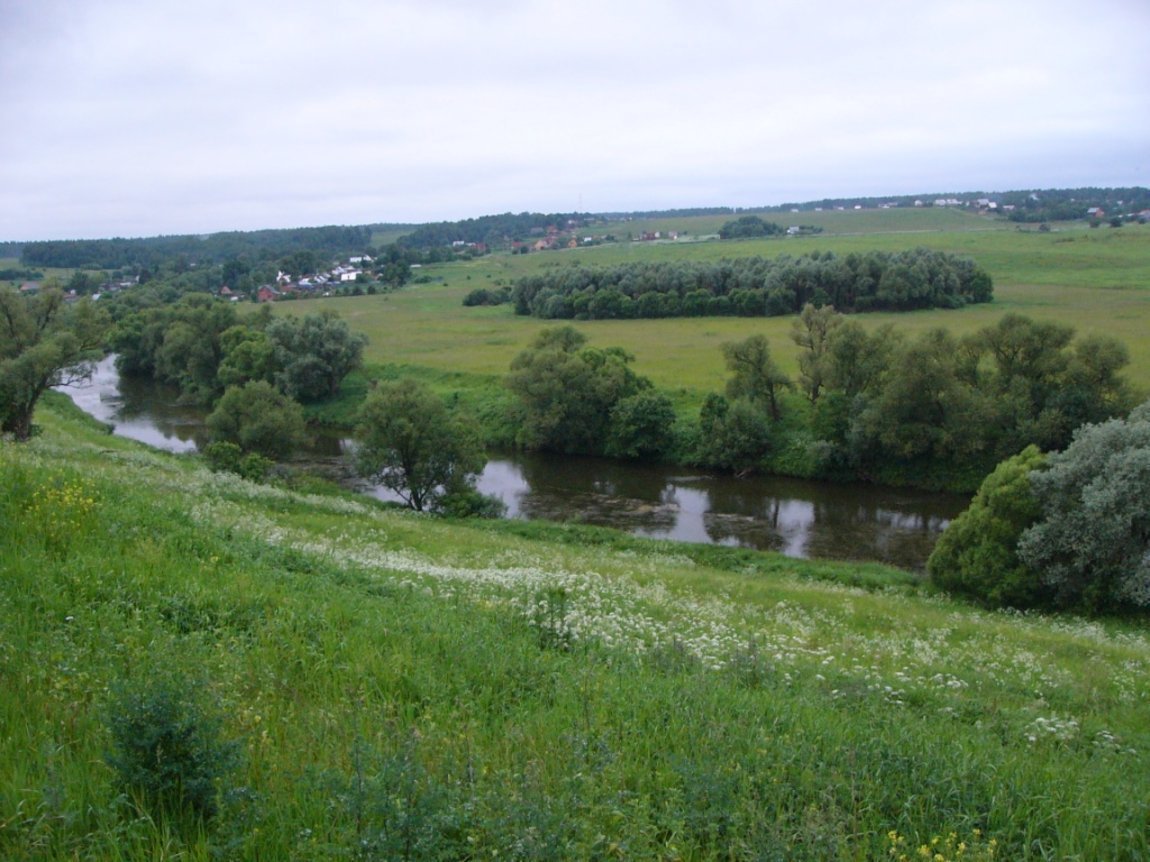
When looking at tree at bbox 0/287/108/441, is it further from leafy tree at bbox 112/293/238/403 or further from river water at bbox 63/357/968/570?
leafy tree at bbox 112/293/238/403

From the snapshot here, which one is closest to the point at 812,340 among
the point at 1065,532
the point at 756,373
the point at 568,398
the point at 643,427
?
the point at 756,373

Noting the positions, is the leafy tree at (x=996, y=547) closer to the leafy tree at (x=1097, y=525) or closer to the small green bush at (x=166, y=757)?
the leafy tree at (x=1097, y=525)

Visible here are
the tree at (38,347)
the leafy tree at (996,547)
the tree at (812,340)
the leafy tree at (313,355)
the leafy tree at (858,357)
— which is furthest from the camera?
the leafy tree at (313,355)

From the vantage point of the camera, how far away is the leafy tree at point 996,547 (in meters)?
22.7

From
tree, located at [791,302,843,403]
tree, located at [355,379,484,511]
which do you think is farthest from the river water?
tree, located at [791,302,843,403]

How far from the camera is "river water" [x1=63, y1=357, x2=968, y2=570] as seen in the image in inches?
1302

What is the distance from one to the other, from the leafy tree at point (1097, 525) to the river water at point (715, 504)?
748cm

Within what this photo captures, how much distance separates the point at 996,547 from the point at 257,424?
3124 cm

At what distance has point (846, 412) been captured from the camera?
4322 cm

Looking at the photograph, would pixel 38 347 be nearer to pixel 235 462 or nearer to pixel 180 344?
pixel 235 462

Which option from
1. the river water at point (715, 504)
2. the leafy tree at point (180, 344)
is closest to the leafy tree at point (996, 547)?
the river water at point (715, 504)

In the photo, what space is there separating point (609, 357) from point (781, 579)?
2900cm

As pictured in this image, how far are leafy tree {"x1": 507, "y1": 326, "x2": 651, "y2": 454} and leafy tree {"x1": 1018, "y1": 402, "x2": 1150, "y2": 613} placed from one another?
89.9 ft

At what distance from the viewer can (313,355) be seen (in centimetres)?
5872
